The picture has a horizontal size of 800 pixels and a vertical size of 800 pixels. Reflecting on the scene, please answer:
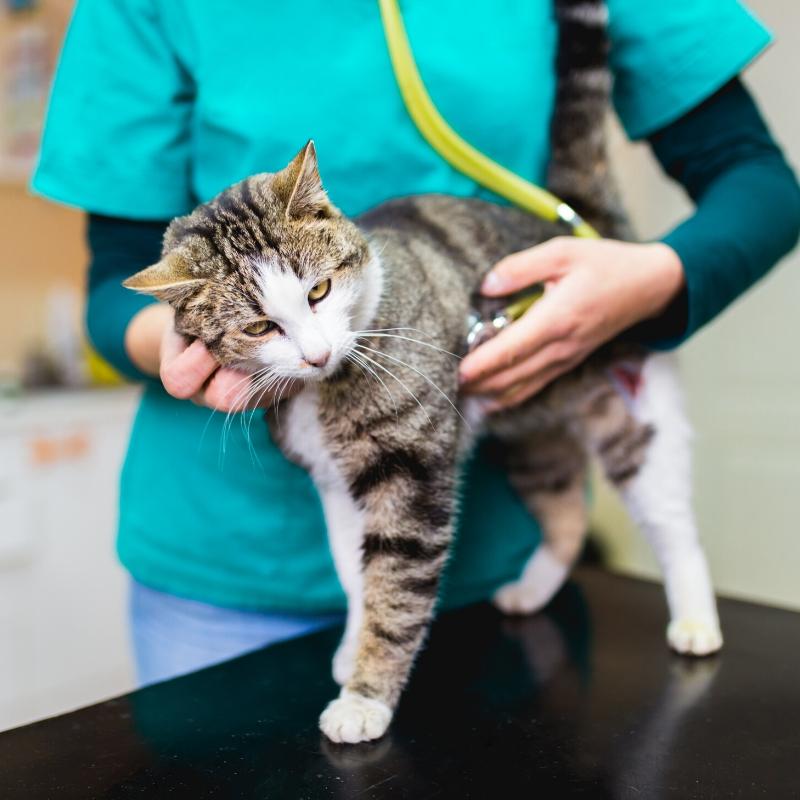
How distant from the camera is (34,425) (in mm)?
2301

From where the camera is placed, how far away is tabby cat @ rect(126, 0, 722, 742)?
738mm

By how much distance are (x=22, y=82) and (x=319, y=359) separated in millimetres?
2398

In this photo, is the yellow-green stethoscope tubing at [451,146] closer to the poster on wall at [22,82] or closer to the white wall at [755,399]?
the white wall at [755,399]

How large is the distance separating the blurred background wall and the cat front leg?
158 centimetres

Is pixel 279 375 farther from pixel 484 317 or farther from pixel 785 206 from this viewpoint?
pixel 785 206

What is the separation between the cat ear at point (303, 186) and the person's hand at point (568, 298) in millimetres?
→ 231

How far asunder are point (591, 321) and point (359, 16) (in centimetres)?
43

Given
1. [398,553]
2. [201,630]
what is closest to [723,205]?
[398,553]

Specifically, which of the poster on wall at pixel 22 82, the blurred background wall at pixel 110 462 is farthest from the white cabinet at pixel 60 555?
the poster on wall at pixel 22 82

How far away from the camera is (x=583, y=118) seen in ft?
3.43

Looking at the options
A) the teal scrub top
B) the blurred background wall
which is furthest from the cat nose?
the blurred background wall

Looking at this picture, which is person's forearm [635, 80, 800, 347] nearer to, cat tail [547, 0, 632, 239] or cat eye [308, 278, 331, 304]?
cat tail [547, 0, 632, 239]

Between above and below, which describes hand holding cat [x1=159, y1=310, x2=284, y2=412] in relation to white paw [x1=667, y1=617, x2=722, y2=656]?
above

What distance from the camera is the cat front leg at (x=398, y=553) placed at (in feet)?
2.79
